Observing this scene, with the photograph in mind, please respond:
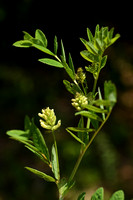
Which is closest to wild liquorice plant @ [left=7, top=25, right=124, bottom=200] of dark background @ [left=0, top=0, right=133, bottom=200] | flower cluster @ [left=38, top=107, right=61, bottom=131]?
flower cluster @ [left=38, top=107, right=61, bottom=131]

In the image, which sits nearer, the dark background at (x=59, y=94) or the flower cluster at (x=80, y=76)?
the flower cluster at (x=80, y=76)

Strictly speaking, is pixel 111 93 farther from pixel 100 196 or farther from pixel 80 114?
pixel 100 196

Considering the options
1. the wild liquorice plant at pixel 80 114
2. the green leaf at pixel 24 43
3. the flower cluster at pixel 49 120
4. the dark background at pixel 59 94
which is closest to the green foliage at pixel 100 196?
the wild liquorice plant at pixel 80 114

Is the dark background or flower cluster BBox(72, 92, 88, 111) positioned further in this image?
the dark background

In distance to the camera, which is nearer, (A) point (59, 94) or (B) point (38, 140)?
(B) point (38, 140)

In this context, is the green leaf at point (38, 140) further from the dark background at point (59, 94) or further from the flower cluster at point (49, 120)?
the dark background at point (59, 94)

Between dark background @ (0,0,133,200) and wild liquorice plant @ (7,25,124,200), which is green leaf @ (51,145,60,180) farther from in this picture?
dark background @ (0,0,133,200)

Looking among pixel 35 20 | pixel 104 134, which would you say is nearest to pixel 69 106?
pixel 104 134

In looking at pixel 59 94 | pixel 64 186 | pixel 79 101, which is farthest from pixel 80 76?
pixel 59 94

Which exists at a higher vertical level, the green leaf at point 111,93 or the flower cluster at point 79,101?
the flower cluster at point 79,101
